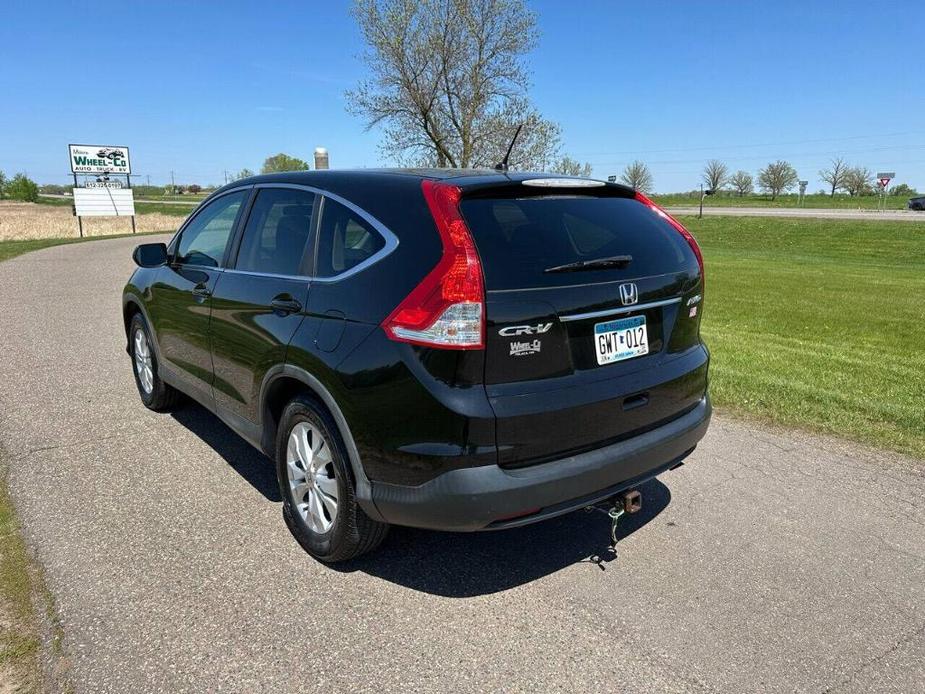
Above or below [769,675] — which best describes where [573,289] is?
above

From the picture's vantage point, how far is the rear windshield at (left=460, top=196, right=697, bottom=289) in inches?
101

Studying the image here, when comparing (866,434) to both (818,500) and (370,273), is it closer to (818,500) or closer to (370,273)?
(818,500)

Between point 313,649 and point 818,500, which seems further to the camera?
point 818,500

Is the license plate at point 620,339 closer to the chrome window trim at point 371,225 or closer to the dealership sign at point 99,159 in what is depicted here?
the chrome window trim at point 371,225

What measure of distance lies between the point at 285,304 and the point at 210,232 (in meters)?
1.47

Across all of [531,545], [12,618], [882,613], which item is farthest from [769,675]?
[12,618]

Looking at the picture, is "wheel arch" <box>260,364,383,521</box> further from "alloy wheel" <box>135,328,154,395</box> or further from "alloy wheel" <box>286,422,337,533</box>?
"alloy wheel" <box>135,328,154,395</box>

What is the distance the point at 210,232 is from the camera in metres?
4.25

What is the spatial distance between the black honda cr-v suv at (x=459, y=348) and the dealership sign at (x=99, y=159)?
134 ft

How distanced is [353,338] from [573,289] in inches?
35.8

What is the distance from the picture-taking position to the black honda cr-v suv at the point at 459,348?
2461 millimetres

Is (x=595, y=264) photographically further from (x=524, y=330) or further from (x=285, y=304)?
(x=285, y=304)

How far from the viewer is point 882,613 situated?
8.99 ft

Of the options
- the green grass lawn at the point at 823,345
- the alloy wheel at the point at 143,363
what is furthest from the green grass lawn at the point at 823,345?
the alloy wheel at the point at 143,363
